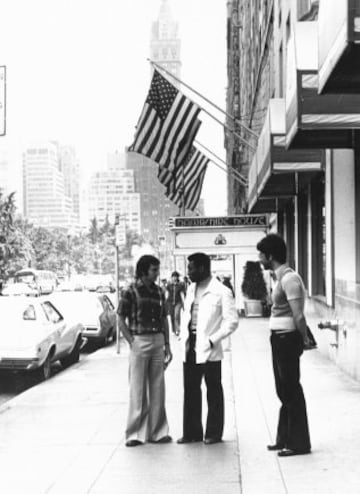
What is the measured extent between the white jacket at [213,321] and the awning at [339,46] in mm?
2055

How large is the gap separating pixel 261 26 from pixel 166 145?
39.1ft

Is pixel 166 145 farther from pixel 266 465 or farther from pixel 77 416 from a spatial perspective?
pixel 266 465

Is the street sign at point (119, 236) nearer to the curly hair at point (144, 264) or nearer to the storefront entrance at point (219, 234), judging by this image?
the storefront entrance at point (219, 234)

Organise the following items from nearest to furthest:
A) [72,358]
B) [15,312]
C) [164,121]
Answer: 1. [15,312]
2. [72,358]
3. [164,121]

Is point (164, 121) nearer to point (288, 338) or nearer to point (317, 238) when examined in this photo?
point (317, 238)

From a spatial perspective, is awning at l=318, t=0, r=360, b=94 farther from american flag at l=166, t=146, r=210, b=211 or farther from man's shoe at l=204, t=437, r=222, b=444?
american flag at l=166, t=146, r=210, b=211

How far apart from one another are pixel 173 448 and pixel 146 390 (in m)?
0.62

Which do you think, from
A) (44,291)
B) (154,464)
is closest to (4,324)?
(154,464)

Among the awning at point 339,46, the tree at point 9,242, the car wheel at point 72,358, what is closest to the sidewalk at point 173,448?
the awning at point 339,46

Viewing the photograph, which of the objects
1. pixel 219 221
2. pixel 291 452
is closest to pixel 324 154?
pixel 291 452

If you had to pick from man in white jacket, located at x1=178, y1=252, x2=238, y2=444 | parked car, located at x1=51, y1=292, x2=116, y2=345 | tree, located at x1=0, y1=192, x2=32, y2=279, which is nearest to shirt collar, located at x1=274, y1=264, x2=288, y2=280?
man in white jacket, located at x1=178, y1=252, x2=238, y2=444

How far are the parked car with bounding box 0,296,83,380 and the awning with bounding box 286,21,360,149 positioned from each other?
5.93 metres

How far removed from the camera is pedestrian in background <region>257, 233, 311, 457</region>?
23.1 ft

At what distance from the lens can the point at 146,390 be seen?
8055 millimetres
